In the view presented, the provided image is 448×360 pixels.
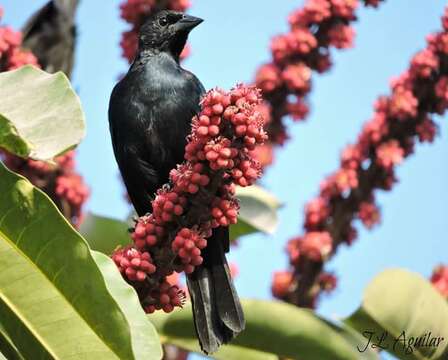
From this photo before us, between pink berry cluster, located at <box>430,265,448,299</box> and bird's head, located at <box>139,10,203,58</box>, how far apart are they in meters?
1.52

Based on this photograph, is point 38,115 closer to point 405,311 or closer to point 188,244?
point 188,244

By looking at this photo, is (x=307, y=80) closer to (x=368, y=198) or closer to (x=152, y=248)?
(x=368, y=198)

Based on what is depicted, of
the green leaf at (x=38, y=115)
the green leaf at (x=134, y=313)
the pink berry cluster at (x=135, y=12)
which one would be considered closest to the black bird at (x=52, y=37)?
the pink berry cluster at (x=135, y=12)

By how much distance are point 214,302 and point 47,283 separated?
1.00 meters

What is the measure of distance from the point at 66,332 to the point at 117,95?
6.56 feet

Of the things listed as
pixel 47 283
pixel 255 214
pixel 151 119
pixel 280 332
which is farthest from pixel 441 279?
pixel 47 283

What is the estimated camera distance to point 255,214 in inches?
147

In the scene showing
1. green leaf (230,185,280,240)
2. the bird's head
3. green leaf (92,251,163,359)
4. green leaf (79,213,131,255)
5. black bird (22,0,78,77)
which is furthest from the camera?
the bird's head

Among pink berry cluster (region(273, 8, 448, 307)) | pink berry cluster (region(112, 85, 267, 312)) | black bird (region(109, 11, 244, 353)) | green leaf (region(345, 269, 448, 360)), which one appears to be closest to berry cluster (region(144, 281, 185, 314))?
pink berry cluster (region(112, 85, 267, 312))

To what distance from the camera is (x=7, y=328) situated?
85.1 inches

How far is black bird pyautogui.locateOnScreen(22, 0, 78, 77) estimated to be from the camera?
405 centimetres

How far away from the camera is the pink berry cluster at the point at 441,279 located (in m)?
3.61

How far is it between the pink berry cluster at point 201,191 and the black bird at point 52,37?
167 cm

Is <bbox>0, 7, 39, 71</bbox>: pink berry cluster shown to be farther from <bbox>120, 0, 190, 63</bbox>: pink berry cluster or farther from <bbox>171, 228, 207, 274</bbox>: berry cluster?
<bbox>171, 228, 207, 274</bbox>: berry cluster
